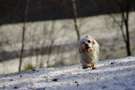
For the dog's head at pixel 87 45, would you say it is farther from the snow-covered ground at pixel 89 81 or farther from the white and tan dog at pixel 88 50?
the snow-covered ground at pixel 89 81

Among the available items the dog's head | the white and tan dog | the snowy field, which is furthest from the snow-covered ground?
the snowy field

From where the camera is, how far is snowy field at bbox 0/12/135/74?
37.8ft

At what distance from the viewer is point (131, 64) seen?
5.18 m

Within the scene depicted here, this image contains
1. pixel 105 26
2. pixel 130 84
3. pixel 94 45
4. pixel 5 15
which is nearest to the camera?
pixel 130 84

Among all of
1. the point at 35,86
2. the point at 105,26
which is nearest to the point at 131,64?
the point at 35,86

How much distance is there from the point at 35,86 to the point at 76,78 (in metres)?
0.77

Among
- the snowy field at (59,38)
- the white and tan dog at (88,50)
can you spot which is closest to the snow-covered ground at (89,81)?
the white and tan dog at (88,50)

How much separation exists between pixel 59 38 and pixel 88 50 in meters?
8.98

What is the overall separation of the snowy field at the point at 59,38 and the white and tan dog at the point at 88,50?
19.3 feet

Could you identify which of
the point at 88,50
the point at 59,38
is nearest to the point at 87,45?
the point at 88,50

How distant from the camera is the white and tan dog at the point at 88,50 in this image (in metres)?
4.83

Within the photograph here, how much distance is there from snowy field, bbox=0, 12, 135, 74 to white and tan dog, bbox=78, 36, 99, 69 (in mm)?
5879

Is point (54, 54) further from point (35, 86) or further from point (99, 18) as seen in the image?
point (35, 86)

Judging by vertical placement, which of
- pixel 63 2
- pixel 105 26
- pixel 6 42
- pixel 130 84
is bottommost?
pixel 130 84
